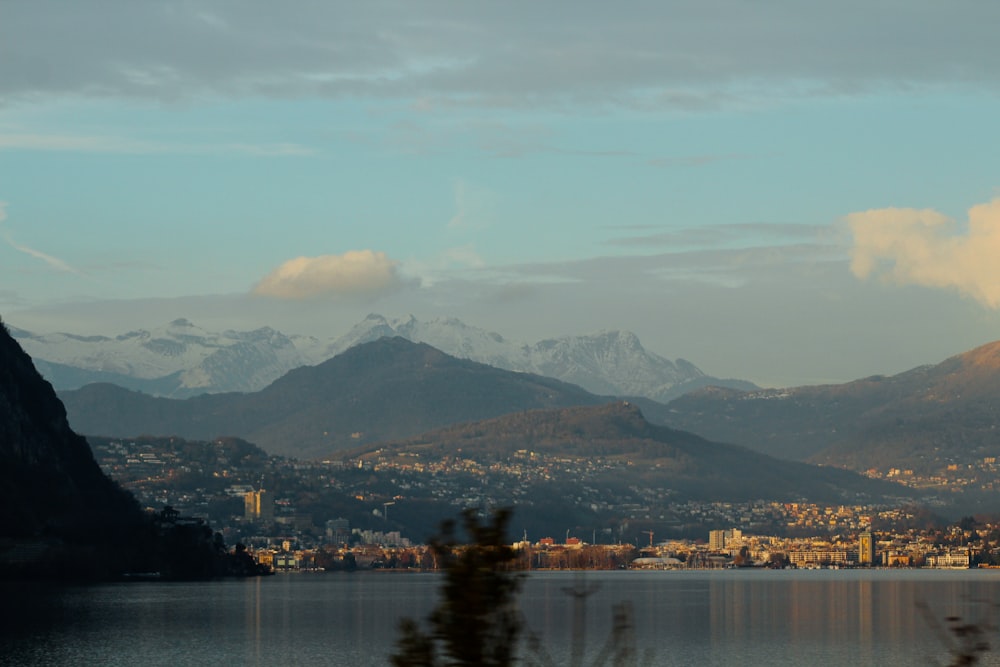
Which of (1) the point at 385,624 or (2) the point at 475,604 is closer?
(2) the point at 475,604

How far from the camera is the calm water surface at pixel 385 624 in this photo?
238ft

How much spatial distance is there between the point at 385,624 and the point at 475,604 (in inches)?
3309

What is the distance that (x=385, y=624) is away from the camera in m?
95.9

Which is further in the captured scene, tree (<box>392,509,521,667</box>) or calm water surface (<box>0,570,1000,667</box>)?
calm water surface (<box>0,570,1000,667</box>)

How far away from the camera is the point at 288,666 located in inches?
2724

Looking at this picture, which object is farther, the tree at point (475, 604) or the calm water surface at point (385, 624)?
the calm water surface at point (385, 624)

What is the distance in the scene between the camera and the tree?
43.7ft

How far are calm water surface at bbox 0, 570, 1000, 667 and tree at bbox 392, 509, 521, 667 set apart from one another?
3064 centimetres

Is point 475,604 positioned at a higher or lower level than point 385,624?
higher

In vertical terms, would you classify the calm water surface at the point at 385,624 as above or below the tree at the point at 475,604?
below

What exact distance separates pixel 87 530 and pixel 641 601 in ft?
186

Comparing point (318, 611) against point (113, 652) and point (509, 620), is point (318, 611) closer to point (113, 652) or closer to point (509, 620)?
point (113, 652)

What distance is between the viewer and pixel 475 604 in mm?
13492

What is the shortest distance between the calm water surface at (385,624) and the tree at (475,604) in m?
30.6
